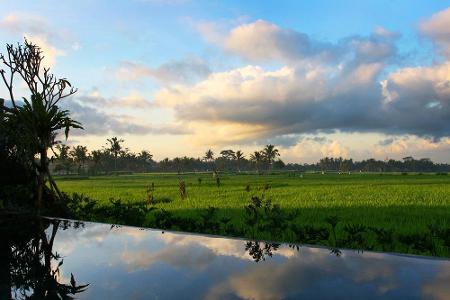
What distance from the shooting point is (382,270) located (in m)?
2.78

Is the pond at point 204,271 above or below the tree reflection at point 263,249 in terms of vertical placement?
above

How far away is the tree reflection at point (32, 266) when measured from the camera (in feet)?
7.42

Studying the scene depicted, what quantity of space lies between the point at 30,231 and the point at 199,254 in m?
2.20

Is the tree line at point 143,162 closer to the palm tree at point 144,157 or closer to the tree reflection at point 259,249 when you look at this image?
the palm tree at point 144,157

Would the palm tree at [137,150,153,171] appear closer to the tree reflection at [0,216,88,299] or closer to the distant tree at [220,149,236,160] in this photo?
the distant tree at [220,149,236,160]

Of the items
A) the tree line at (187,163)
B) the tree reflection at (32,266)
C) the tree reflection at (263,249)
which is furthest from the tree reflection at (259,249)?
the tree line at (187,163)

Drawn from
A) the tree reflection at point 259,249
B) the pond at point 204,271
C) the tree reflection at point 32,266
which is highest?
the tree reflection at point 32,266

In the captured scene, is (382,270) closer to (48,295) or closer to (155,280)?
(155,280)

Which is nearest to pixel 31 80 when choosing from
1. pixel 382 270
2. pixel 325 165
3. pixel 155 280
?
pixel 155 280

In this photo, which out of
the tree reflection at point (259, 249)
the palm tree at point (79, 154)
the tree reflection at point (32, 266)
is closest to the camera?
the tree reflection at point (32, 266)

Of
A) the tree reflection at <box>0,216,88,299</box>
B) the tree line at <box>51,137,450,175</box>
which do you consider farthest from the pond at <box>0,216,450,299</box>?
the tree line at <box>51,137,450,175</box>

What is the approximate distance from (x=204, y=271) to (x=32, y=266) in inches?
45.7

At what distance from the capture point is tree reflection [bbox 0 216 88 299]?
2.26 m

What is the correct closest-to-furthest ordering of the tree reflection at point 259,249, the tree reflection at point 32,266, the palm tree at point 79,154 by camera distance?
the tree reflection at point 32,266 → the tree reflection at point 259,249 → the palm tree at point 79,154
